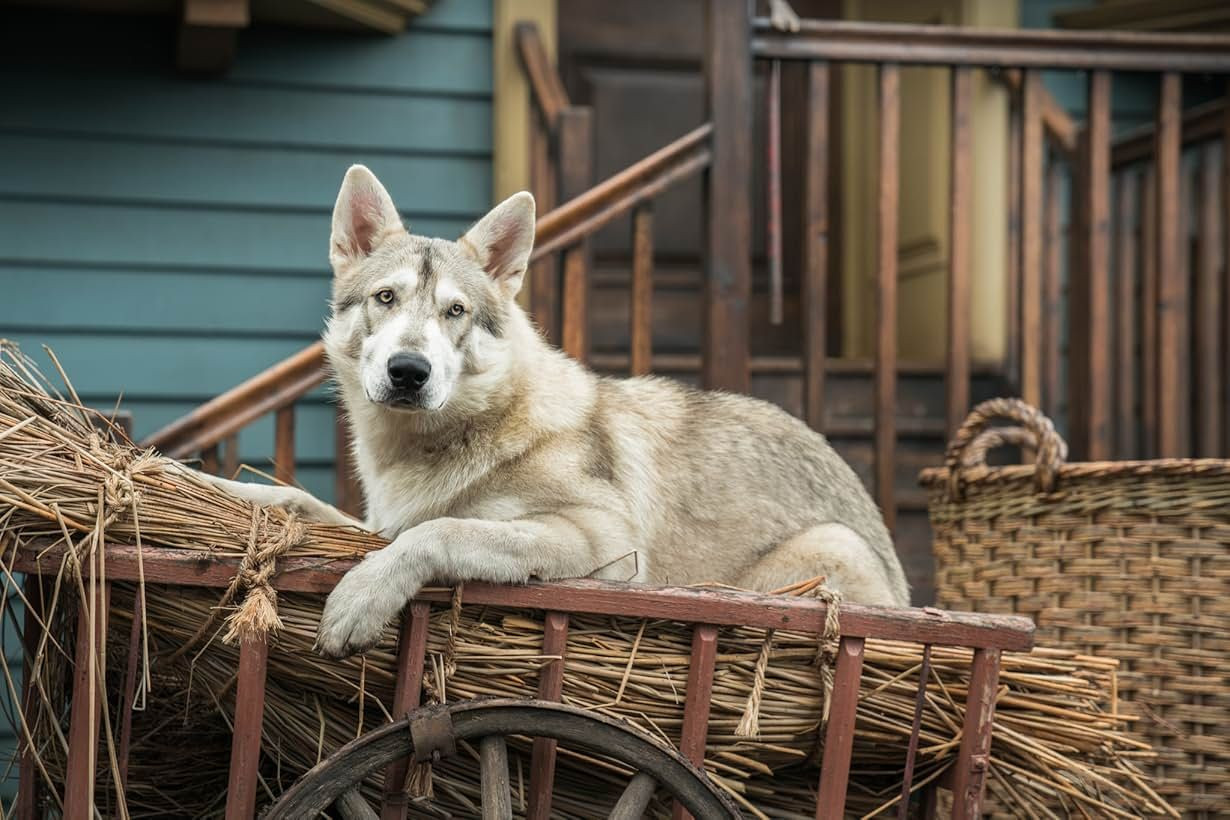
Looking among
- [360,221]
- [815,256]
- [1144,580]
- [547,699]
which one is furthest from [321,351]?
[1144,580]

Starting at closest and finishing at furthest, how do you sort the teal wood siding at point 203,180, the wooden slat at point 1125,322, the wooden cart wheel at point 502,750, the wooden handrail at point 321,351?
the wooden cart wheel at point 502,750 < the wooden handrail at point 321,351 < the wooden slat at point 1125,322 < the teal wood siding at point 203,180

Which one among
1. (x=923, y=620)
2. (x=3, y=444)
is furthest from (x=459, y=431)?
(x=923, y=620)

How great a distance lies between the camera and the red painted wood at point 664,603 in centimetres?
Answer: 212

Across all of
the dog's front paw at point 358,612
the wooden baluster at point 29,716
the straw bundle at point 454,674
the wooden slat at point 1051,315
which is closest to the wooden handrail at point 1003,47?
the wooden slat at point 1051,315

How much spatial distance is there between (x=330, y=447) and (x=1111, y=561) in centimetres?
327

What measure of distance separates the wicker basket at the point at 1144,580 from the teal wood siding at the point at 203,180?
3052mm

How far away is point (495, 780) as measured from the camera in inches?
81.0

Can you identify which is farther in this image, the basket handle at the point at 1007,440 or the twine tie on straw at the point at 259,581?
the basket handle at the point at 1007,440

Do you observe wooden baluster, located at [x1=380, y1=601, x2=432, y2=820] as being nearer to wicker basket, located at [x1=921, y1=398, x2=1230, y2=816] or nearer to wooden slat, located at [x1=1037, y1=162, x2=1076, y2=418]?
wicker basket, located at [x1=921, y1=398, x2=1230, y2=816]

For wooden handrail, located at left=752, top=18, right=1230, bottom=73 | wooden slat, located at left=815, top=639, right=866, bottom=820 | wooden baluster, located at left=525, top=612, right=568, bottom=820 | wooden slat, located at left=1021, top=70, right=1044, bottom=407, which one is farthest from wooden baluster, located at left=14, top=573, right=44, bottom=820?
wooden slat, located at left=1021, top=70, right=1044, bottom=407

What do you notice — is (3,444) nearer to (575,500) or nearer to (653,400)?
(575,500)

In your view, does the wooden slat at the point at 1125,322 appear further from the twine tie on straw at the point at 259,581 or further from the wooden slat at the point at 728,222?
the twine tie on straw at the point at 259,581

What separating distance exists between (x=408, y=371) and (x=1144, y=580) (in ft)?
6.56

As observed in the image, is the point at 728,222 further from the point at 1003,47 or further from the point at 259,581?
the point at 259,581
